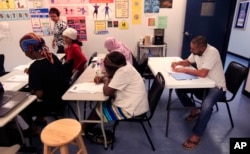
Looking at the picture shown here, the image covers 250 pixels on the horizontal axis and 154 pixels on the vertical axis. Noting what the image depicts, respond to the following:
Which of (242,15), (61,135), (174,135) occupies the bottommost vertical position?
(174,135)

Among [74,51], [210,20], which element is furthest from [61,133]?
[210,20]

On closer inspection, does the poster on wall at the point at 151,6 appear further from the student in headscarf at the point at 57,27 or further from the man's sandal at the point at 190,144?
the man's sandal at the point at 190,144

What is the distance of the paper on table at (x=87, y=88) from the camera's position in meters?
1.76

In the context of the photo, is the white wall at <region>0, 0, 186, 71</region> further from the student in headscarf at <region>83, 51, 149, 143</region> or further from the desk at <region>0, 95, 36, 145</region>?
the desk at <region>0, 95, 36, 145</region>

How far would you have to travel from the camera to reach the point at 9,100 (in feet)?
4.48

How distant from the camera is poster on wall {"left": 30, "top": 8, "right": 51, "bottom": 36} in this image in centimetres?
372

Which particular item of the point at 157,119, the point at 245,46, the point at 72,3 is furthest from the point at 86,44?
the point at 245,46

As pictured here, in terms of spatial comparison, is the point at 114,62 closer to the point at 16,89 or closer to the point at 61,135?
the point at 61,135

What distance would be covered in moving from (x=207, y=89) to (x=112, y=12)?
249cm

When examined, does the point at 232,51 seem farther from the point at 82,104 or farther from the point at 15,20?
the point at 15,20

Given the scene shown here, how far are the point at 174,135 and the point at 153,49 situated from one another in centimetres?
228

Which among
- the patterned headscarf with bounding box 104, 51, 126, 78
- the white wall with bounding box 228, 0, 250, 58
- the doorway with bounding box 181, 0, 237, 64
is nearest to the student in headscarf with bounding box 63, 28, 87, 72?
the patterned headscarf with bounding box 104, 51, 126, 78

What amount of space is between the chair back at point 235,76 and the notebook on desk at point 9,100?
2.12m

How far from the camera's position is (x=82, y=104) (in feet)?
9.61
